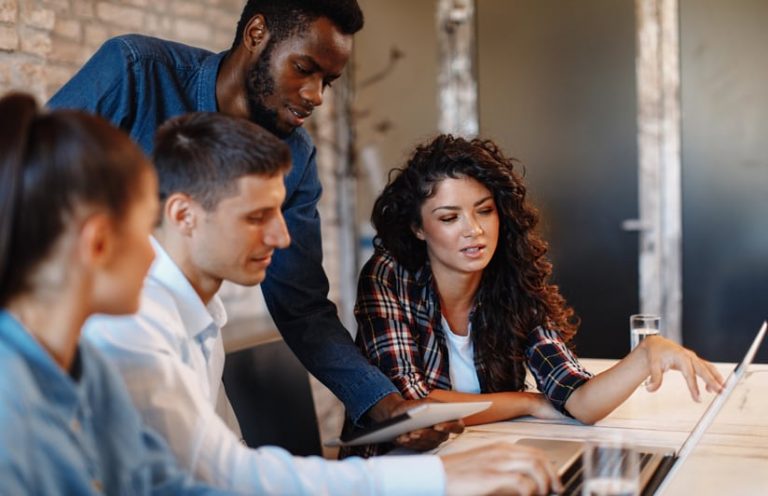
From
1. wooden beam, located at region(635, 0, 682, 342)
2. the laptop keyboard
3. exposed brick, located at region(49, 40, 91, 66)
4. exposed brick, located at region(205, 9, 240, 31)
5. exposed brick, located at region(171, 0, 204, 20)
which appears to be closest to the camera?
the laptop keyboard

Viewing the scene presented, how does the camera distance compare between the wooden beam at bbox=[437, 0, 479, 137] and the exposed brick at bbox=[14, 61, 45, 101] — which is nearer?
the exposed brick at bbox=[14, 61, 45, 101]

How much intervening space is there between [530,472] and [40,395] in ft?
2.01

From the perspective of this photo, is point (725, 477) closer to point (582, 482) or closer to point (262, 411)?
point (582, 482)

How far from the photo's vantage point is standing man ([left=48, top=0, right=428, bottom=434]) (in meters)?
1.83

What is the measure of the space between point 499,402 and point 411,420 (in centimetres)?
56

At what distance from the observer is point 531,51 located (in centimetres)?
436

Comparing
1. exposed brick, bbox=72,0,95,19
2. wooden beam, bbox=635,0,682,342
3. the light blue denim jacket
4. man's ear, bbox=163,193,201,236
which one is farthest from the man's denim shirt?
wooden beam, bbox=635,0,682,342

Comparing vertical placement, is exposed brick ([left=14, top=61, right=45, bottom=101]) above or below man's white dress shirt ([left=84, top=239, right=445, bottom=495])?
above

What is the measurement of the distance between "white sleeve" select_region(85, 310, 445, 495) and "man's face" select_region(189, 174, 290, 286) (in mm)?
142

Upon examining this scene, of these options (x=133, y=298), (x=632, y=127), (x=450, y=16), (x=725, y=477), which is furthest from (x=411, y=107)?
(x=133, y=298)

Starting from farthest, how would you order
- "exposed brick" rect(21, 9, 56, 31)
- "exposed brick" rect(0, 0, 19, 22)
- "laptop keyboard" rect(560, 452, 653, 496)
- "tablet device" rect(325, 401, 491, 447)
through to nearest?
"exposed brick" rect(21, 9, 56, 31) < "exposed brick" rect(0, 0, 19, 22) < "tablet device" rect(325, 401, 491, 447) < "laptop keyboard" rect(560, 452, 653, 496)

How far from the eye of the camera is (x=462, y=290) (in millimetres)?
2213

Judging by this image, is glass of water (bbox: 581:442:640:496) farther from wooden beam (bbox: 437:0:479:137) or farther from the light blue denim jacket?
wooden beam (bbox: 437:0:479:137)

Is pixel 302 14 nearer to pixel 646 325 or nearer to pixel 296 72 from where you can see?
pixel 296 72
